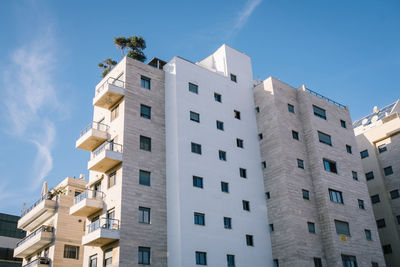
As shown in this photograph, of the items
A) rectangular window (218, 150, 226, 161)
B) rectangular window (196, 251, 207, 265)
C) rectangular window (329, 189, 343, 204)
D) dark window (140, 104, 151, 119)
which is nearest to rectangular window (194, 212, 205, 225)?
rectangular window (196, 251, 207, 265)

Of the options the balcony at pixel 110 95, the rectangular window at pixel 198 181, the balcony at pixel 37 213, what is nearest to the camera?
the rectangular window at pixel 198 181

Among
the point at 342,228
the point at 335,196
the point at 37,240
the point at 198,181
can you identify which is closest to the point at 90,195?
the point at 198,181

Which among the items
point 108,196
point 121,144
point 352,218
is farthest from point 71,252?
point 352,218

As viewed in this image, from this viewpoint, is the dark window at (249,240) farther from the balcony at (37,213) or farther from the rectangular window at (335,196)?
the balcony at (37,213)

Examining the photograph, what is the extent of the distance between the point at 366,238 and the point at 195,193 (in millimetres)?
18919

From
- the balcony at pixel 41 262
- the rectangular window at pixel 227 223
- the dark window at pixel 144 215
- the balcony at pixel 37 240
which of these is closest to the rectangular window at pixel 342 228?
the rectangular window at pixel 227 223

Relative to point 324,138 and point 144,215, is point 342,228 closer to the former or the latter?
point 324,138

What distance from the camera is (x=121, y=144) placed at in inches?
1479

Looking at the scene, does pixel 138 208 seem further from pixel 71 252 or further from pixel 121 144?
pixel 71 252

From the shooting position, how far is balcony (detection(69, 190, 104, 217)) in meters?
36.8

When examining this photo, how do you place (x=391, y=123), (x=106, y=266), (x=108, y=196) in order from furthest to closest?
1. (x=391, y=123)
2. (x=108, y=196)
3. (x=106, y=266)

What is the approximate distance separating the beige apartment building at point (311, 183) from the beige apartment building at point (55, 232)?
66.9 ft

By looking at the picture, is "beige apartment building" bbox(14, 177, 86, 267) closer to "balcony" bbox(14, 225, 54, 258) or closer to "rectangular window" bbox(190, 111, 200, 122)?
"balcony" bbox(14, 225, 54, 258)

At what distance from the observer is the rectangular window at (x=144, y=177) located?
37197 millimetres
